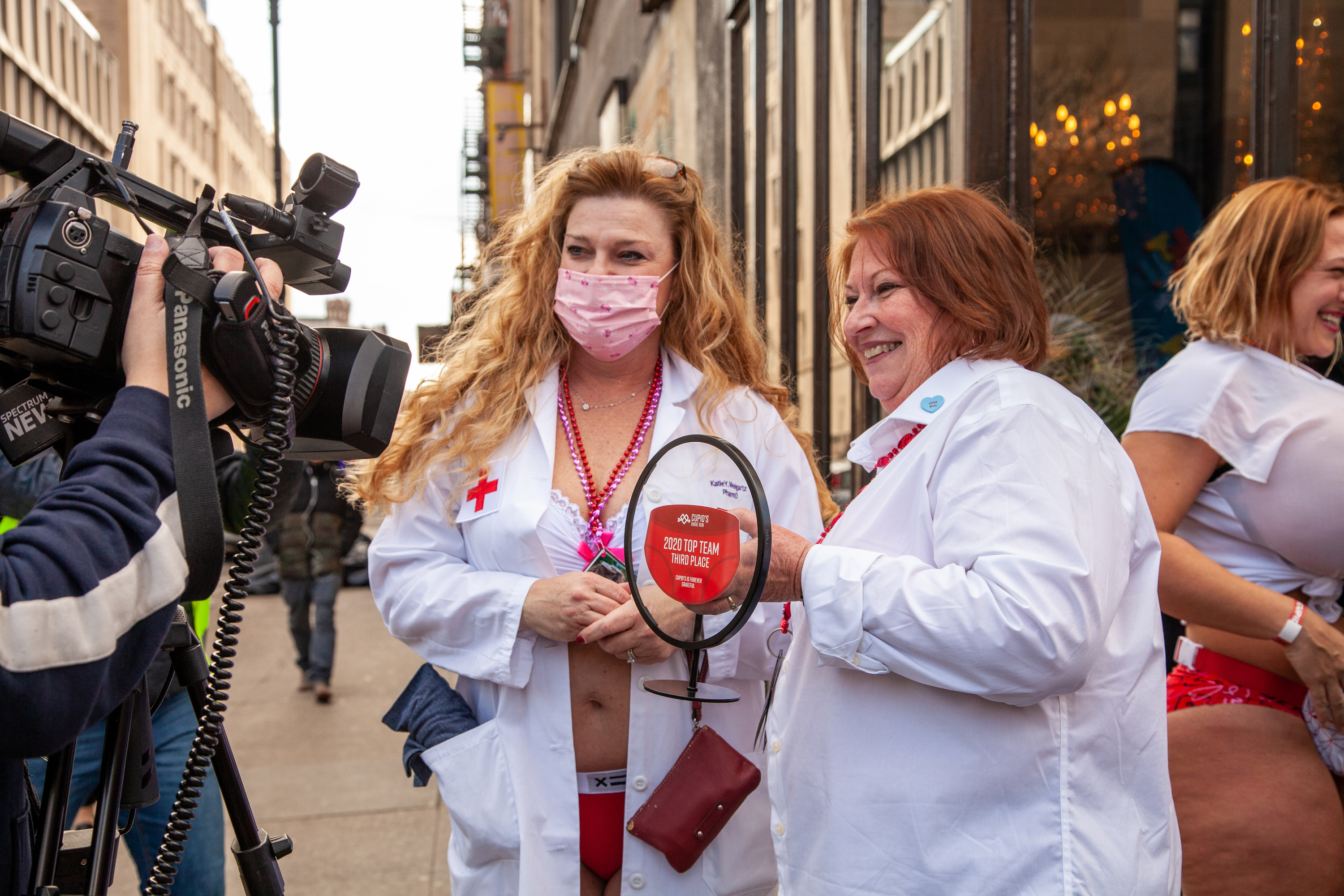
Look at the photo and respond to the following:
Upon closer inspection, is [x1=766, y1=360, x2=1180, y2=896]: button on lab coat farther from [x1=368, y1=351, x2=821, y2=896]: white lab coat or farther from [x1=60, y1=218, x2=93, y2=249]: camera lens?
[x1=60, y1=218, x2=93, y2=249]: camera lens

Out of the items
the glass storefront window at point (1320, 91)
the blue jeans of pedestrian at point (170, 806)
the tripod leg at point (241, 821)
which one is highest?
the glass storefront window at point (1320, 91)

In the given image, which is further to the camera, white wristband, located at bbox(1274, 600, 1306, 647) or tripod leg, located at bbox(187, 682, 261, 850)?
white wristband, located at bbox(1274, 600, 1306, 647)

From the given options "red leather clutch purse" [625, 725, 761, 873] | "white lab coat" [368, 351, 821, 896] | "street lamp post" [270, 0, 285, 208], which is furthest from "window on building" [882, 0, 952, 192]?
"street lamp post" [270, 0, 285, 208]

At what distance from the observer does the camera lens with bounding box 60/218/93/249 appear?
1.23m

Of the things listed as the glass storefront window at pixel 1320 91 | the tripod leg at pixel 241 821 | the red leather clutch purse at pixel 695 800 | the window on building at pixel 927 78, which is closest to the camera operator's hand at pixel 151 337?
the tripod leg at pixel 241 821

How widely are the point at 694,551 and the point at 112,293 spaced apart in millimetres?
856

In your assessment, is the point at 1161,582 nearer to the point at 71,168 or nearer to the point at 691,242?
the point at 691,242

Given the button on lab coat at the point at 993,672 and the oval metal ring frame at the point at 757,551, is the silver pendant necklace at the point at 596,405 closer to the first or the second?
the oval metal ring frame at the point at 757,551

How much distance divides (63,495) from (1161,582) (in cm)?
196

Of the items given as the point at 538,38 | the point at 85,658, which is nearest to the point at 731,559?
the point at 85,658

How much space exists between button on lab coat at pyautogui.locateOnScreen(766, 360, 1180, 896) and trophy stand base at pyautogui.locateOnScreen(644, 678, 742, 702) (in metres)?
0.33

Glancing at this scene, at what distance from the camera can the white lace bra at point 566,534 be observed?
6.94 feet

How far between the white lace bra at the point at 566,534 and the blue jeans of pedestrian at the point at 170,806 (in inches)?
43.6

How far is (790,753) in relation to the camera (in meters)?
1.64
